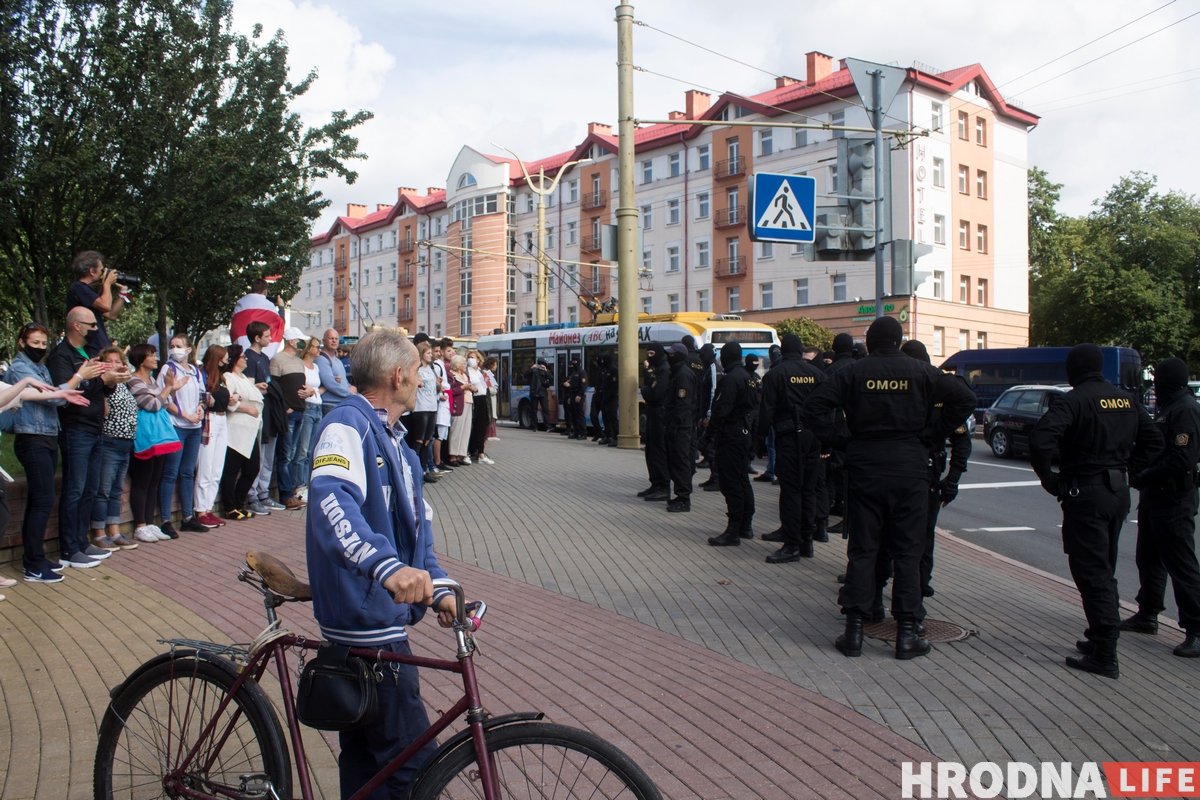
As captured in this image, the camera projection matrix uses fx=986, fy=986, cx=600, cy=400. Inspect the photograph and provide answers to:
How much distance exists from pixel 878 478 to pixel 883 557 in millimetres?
681

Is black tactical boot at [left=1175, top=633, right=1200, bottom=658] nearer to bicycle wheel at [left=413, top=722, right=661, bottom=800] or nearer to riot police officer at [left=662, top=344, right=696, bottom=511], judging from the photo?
bicycle wheel at [left=413, top=722, right=661, bottom=800]

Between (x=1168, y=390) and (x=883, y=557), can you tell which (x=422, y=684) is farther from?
(x=1168, y=390)

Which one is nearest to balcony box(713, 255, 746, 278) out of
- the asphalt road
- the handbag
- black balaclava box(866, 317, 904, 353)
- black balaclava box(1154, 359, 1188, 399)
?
the asphalt road

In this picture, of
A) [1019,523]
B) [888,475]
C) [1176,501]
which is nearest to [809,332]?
[1019,523]

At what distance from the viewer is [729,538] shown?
907 cm

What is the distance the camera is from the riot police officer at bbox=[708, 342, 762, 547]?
9.06 metres

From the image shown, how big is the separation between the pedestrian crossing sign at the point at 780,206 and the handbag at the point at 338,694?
12813 mm

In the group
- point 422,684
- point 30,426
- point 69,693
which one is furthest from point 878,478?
point 30,426

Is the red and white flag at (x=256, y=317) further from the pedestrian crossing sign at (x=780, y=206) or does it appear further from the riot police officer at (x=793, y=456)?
the pedestrian crossing sign at (x=780, y=206)

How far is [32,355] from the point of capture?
6957 mm

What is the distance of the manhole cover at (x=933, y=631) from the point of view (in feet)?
20.0

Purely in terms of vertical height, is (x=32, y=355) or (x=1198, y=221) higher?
(x=1198, y=221)

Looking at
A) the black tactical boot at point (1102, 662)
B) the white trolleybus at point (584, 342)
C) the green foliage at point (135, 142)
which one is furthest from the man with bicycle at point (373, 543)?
the white trolleybus at point (584, 342)

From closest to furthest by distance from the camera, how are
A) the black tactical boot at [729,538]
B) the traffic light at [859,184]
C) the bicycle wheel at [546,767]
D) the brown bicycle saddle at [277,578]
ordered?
the bicycle wheel at [546,767] → the brown bicycle saddle at [277,578] → the black tactical boot at [729,538] → the traffic light at [859,184]
